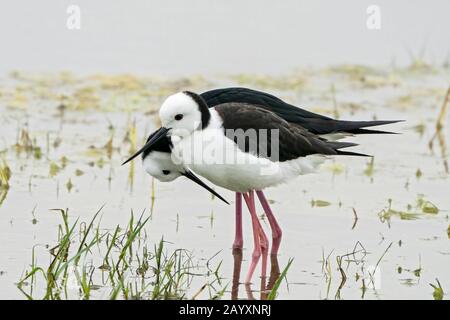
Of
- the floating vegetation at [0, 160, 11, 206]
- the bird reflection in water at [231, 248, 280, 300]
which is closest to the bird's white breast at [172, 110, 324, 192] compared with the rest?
the bird reflection in water at [231, 248, 280, 300]

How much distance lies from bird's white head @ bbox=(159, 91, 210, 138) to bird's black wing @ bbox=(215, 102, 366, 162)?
210 millimetres

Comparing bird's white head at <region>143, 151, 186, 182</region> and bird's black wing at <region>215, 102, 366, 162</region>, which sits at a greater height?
bird's black wing at <region>215, 102, 366, 162</region>

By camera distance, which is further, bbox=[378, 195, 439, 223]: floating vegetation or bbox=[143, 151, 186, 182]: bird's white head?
bbox=[378, 195, 439, 223]: floating vegetation

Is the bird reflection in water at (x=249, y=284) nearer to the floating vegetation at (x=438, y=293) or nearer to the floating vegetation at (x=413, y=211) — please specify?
the floating vegetation at (x=438, y=293)

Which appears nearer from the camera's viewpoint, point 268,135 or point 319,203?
point 268,135

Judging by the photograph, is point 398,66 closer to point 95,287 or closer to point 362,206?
point 362,206

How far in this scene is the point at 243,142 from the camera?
20.7ft

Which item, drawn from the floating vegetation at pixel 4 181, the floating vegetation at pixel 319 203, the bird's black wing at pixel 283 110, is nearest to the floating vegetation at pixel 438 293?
the bird's black wing at pixel 283 110

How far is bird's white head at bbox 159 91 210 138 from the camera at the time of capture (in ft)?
20.0

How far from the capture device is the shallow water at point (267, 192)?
6297 mm

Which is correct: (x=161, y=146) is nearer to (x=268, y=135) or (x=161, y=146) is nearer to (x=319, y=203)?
(x=268, y=135)

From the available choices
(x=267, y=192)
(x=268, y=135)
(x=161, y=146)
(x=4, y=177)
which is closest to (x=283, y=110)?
(x=268, y=135)

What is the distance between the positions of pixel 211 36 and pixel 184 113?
6460 millimetres

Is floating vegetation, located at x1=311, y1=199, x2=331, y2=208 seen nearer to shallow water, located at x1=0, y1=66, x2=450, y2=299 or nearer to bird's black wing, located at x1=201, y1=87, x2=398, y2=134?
shallow water, located at x1=0, y1=66, x2=450, y2=299
